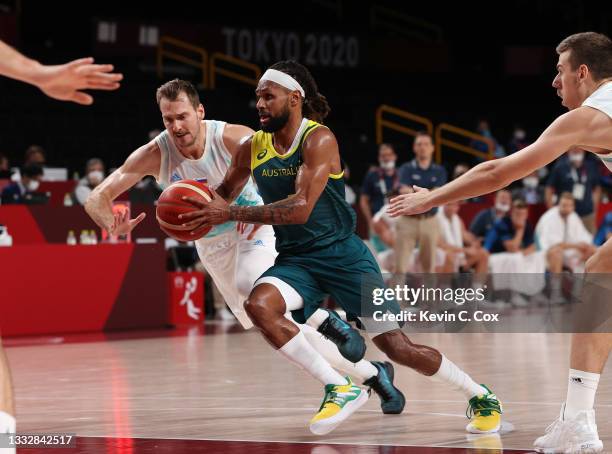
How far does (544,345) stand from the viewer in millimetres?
12070

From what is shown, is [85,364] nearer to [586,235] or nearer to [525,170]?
[525,170]

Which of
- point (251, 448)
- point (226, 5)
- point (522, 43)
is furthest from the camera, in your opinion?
point (522, 43)

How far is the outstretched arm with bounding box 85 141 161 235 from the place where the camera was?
7516 mm

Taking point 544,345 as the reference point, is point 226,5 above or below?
Answer: above

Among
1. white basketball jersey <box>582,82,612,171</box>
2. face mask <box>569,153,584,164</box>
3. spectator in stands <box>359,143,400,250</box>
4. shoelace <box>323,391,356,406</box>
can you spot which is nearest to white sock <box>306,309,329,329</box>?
shoelace <box>323,391,356,406</box>

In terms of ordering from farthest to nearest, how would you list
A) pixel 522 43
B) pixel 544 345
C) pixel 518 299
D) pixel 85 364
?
pixel 522 43 → pixel 518 299 → pixel 544 345 → pixel 85 364

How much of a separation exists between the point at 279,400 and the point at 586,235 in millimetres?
9134

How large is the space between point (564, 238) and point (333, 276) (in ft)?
32.9

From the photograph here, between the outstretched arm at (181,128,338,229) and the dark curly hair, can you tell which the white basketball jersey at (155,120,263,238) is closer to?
the dark curly hair

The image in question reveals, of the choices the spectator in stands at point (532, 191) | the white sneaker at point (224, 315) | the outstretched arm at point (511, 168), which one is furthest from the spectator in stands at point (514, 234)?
the outstretched arm at point (511, 168)

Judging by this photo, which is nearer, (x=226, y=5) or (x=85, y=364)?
(x=85, y=364)

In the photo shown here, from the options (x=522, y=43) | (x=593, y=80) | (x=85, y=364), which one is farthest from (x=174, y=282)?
(x=522, y=43)

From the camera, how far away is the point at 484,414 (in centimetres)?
653

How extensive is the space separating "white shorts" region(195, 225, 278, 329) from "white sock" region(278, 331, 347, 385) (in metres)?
0.87
